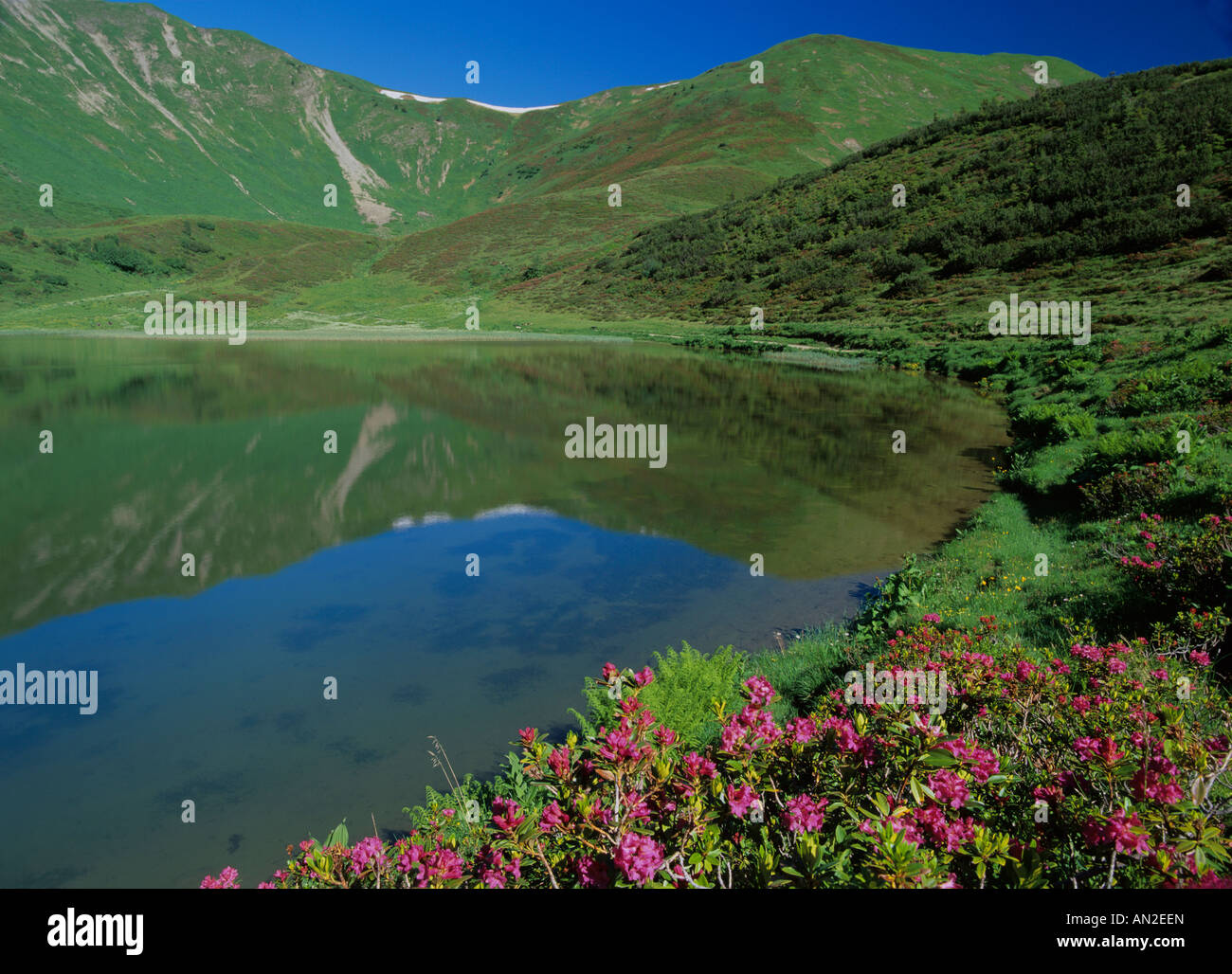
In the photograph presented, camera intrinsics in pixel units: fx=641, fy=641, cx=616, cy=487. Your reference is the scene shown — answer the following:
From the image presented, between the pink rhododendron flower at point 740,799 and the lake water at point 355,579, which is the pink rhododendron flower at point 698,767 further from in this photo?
the lake water at point 355,579

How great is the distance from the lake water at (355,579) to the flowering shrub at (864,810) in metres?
2.61

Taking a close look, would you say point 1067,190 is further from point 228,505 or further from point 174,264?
point 174,264

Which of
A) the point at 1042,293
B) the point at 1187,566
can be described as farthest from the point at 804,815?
the point at 1042,293

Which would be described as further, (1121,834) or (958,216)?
(958,216)

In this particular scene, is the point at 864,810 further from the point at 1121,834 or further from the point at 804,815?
the point at 1121,834

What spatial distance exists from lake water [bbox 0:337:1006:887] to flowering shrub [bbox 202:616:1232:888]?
2613 mm

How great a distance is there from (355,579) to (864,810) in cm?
918

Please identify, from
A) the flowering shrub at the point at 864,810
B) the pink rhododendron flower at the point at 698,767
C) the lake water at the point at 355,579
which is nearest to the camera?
the flowering shrub at the point at 864,810

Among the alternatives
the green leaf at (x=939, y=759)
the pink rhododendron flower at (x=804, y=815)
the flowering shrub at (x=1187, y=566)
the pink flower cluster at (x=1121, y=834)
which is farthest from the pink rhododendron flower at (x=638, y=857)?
the flowering shrub at (x=1187, y=566)

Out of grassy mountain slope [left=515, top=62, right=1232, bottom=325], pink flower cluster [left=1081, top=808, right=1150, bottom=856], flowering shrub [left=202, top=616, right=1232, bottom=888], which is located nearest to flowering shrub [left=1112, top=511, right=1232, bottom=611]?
flowering shrub [left=202, top=616, right=1232, bottom=888]

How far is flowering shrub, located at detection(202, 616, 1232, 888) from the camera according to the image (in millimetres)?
2576

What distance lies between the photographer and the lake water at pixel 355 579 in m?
5.70

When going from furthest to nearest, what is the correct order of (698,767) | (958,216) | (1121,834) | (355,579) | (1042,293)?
(958,216) → (1042,293) → (355,579) → (698,767) → (1121,834)

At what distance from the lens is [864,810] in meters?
2.98
